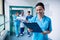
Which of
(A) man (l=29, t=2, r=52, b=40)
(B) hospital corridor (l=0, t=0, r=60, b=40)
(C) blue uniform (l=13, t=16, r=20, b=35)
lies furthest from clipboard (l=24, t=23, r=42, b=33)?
(C) blue uniform (l=13, t=16, r=20, b=35)

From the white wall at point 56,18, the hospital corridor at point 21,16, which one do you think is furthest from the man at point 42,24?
the white wall at point 56,18

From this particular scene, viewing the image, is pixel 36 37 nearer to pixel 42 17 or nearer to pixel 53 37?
pixel 42 17

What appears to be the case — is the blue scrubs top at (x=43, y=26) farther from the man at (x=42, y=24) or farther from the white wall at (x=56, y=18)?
the white wall at (x=56, y=18)

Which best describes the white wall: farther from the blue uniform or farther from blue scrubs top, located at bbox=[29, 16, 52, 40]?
blue scrubs top, located at bbox=[29, 16, 52, 40]

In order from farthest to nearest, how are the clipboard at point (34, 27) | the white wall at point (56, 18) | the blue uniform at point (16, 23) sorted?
the blue uniform at point (16, 23) → the white wall at point (56, 18) → the clipboard at point (34, 27)

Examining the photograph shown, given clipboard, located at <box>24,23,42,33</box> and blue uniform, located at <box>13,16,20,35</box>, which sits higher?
clipboard, located at <box>24,23,42,33</box>

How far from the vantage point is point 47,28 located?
6.02ft

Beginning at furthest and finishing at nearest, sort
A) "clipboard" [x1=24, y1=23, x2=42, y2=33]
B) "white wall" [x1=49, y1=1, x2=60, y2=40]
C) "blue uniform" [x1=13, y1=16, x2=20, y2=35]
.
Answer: "blue uniform" [x1=13, y1=16, x2=20, y2=35] → "white wall" [x1=49, y1=1, x2=60, y2=40] → "clipboard" [x1=24, y1=23, x2=42, y2=33]

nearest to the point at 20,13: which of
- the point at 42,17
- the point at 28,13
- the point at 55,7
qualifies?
the point at 28,13

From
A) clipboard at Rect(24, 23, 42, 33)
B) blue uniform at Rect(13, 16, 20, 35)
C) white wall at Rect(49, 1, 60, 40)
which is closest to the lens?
clipboard at Rect(24, 23, 42, 33)

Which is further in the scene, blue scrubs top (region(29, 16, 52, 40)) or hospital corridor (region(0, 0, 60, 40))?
hospital corridor (region(0, 0, 60, 40))

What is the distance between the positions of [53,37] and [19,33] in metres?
1.97

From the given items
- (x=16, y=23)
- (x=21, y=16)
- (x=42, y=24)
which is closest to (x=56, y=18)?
(x=21, y=16)

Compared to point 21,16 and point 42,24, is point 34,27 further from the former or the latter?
point 21,16
